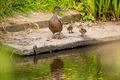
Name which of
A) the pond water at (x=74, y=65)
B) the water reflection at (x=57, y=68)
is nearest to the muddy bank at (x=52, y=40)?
the pond water at (x=74, y=65)

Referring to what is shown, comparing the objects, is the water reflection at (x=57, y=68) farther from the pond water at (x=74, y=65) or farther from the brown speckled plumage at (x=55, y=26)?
the brown speckled plumage at (x=55, y=26)

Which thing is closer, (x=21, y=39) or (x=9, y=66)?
(x=9, y=66)

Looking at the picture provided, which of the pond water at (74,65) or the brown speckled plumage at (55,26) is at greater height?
the brown speckled plumage at (55,26)

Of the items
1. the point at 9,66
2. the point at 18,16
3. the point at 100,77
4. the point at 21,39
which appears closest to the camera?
the point at 100,77

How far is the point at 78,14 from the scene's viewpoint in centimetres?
1342

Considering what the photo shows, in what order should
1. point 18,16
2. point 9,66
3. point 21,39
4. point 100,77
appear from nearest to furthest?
1. point 100,77
2. point 9,66
3. point 21,39
4. point 18,16

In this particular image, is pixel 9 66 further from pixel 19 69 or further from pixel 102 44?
pixel 102 44

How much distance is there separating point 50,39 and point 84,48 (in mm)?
700

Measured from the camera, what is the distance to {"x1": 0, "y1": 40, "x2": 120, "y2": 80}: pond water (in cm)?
939

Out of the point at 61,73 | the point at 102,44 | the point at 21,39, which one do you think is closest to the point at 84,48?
the point at 102,44

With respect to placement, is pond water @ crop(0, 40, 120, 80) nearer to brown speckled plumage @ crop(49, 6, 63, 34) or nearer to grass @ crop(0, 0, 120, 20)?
brown speckled plumage @ crop(49, 6, 63, 34)

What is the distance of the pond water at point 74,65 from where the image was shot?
939 centimetres

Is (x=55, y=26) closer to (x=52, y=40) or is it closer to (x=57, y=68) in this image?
(x=52, y=40)

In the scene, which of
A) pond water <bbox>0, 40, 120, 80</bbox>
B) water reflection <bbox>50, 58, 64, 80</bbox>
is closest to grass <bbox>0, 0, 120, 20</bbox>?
pond water <bbox>0, 40, 120, 80</bbox>
